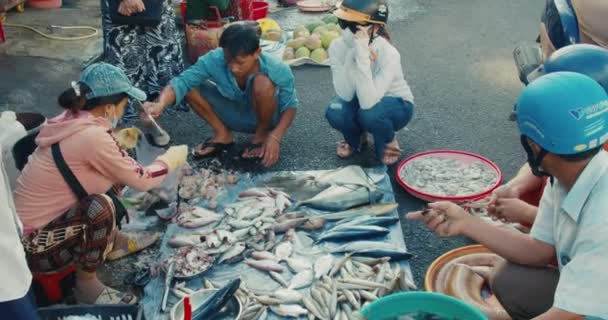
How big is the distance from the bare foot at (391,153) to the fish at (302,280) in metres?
1.46

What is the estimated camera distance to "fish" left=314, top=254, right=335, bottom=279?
3.34 meters

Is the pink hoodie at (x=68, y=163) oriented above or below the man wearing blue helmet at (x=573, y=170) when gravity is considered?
below

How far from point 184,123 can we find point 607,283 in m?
3.87

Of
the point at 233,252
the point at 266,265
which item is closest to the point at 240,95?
the point at 233,252

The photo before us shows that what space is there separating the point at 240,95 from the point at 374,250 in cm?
176

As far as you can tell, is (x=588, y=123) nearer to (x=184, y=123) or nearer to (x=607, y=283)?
(x=607, y=283)

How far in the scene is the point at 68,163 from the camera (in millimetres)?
3100

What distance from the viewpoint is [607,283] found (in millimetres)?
2141

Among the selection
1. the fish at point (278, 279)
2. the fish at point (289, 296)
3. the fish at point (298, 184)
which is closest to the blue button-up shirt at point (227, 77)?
the fish at point (298, 184)

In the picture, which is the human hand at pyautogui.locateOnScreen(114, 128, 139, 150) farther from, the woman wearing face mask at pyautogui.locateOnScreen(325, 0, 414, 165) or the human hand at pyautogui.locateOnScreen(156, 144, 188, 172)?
the woman wearing face mask at pyautogui.locateOnScreen(325, 0, 414, 165)

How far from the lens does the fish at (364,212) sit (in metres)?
3.81

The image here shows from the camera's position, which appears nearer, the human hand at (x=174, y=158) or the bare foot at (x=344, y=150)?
the human hand at (x=174, y=158)

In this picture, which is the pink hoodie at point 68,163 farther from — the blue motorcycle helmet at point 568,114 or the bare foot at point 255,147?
the blue motorcycle helmet at point 568,114

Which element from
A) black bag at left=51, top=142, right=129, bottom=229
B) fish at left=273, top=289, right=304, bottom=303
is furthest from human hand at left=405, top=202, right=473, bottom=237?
black bag at left=51, top=142, right=129, bottom=229
